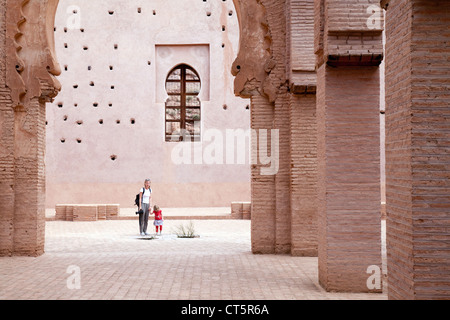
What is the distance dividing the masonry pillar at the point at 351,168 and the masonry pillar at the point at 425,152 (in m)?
2.89

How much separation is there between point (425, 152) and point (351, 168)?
10.2ft

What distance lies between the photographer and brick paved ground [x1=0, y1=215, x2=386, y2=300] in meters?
7.08

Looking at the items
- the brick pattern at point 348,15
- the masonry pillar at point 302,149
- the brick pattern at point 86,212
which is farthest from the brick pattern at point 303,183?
the brick pattern at point 86,212

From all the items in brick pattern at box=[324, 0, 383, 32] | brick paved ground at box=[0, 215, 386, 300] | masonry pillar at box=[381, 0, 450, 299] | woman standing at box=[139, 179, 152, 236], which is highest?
brick pattern at box=[324, 0, 383, 32]

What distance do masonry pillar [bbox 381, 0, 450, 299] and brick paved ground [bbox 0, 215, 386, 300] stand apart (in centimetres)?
293

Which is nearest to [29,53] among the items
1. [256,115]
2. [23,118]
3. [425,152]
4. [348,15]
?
[23,118]

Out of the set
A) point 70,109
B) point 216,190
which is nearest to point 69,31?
point 70,109

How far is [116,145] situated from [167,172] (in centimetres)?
212

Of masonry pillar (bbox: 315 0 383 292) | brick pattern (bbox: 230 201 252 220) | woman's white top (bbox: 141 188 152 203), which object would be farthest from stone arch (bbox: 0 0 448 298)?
brick pattern (bbox: 230 201 252 220)

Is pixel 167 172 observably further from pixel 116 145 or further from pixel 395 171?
pixel 395 171

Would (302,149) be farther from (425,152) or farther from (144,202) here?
(425,152)

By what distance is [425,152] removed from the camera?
13.5ft

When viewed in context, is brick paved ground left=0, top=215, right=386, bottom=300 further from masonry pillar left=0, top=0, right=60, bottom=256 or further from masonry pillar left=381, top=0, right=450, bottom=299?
masonry pillar left=381, top=0, right=450, bottom=299

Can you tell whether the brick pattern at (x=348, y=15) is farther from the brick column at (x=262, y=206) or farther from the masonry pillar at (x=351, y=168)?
the brick column at (x=262, y=206)
